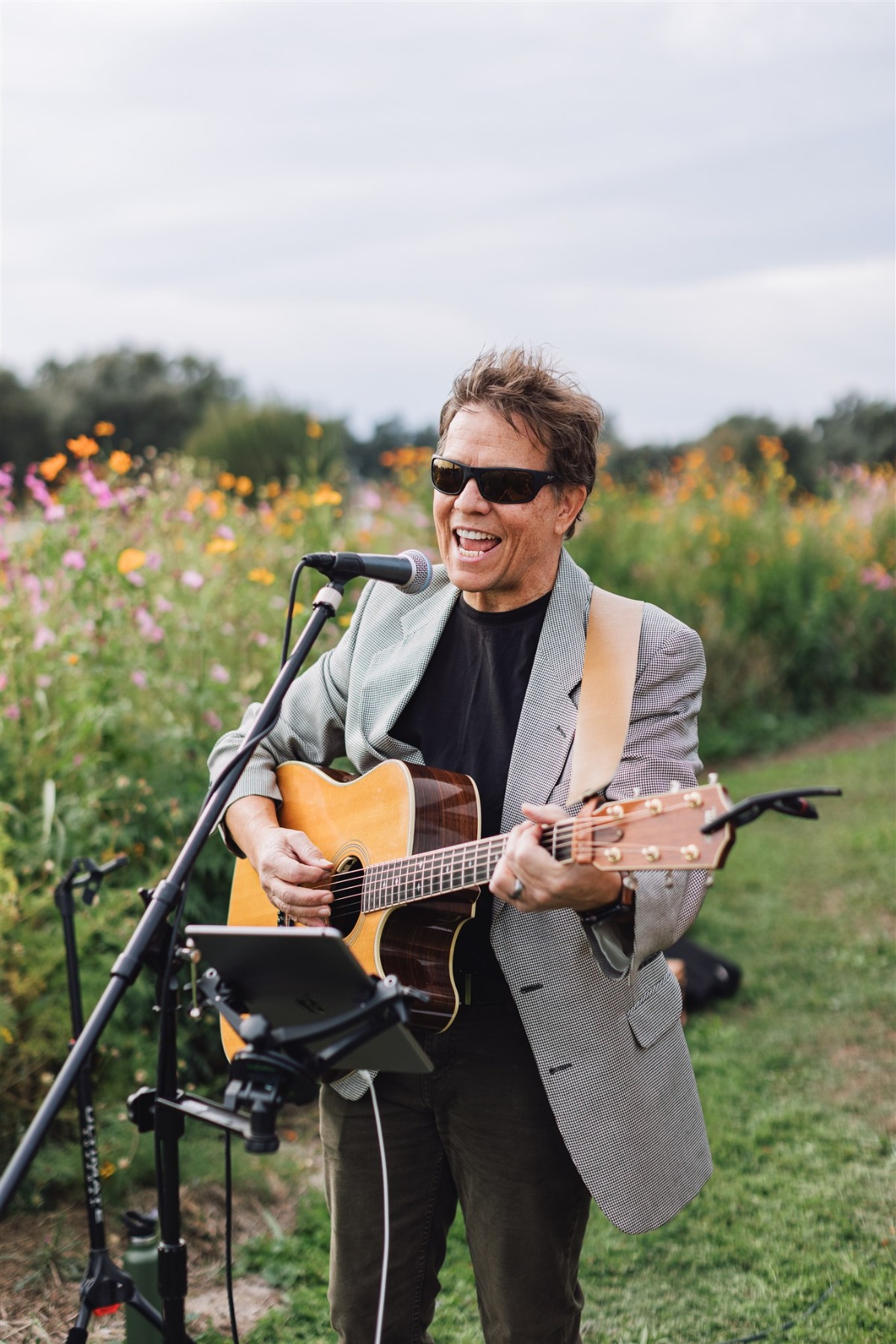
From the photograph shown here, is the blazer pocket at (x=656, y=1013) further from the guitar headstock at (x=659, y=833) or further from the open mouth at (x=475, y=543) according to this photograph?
the open mouth at (x=475, y=543)

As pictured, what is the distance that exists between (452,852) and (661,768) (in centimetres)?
41

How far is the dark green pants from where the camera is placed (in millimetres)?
2236

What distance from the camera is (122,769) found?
13.7 feet

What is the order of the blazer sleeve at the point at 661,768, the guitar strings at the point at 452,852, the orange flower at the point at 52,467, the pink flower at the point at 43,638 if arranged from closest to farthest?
the guitar strings at the point at 452,852
the blazer sleeve at the point at 661,768
the pink flower at the point at 43,638
the orange flower at the point at 52,467

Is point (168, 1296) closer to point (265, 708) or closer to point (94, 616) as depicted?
point (265, 708)

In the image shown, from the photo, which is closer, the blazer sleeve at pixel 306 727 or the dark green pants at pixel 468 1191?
the dark green pants at pixel 468 1191

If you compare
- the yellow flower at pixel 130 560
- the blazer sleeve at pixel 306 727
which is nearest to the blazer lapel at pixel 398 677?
the blazer sleeve at pixel 306 727

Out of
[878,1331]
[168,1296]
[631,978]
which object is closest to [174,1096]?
[168,1296]

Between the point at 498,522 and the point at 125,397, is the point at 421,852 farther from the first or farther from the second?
the point at 125,397

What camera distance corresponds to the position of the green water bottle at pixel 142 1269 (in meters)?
2.77

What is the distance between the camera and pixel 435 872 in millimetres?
2141

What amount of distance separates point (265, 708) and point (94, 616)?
240 cm

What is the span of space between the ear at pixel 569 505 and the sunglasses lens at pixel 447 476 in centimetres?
21

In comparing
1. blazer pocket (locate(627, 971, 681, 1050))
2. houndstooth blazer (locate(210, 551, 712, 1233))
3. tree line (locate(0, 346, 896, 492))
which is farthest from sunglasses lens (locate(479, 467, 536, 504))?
tree line (locate(0, 346, 896, 492))
